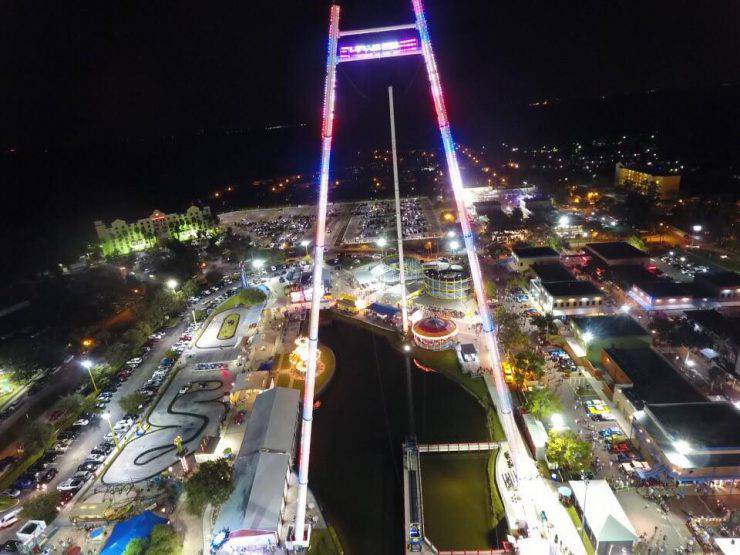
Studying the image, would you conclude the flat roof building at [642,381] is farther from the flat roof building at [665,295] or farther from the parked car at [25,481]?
the parked car at [25,481]

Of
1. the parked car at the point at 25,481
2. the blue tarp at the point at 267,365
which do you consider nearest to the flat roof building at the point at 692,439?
the blue tarp at the point at 267,365

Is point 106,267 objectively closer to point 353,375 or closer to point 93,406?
point 93,406

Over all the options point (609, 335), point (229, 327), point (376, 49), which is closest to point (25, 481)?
point (229, 327)

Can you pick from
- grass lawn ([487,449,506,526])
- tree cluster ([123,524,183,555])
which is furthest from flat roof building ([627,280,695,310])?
tree cluster ([123,524,183,555])

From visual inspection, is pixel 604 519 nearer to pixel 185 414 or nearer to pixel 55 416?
pixel 185 414

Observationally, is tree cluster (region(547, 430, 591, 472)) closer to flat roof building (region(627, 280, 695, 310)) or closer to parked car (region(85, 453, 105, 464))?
flat roof building (region(627, 280, 695, 310))
